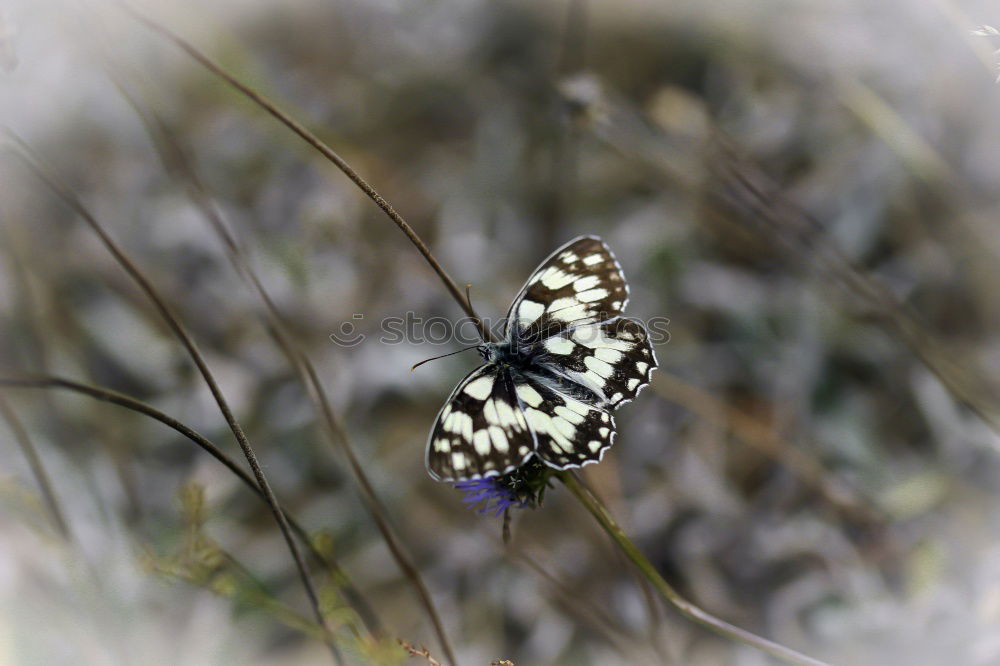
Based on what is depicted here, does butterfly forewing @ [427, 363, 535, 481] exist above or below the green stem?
above

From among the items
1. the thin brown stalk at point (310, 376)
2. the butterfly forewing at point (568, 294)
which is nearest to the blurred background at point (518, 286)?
the thin brown stalk at point (310, 376)

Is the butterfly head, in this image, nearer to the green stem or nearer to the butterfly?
the butterfly

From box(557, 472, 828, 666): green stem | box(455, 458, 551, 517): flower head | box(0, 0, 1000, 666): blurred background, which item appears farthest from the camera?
box(0, 0, 1000, 666): blurred background

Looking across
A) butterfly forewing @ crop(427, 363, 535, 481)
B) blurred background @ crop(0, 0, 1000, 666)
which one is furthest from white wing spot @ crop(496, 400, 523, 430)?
blurred background @ crop(0, 0, 1000, 666)

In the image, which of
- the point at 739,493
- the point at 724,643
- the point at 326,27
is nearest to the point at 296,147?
the point at 326,27

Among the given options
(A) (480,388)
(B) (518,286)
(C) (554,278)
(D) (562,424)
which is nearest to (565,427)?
(D) (562,424)

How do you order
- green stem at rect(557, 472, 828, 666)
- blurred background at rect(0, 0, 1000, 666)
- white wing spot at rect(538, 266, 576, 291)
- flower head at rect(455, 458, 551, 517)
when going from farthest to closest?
1. blurred background at rect(0, 0, 1000, 666)
2. white wing spot at rect(538, 266, 576, 291)
3. flower head at rect(455, 458, 551, 517)
4. green stem at rect(557, 472, 828, 666)
